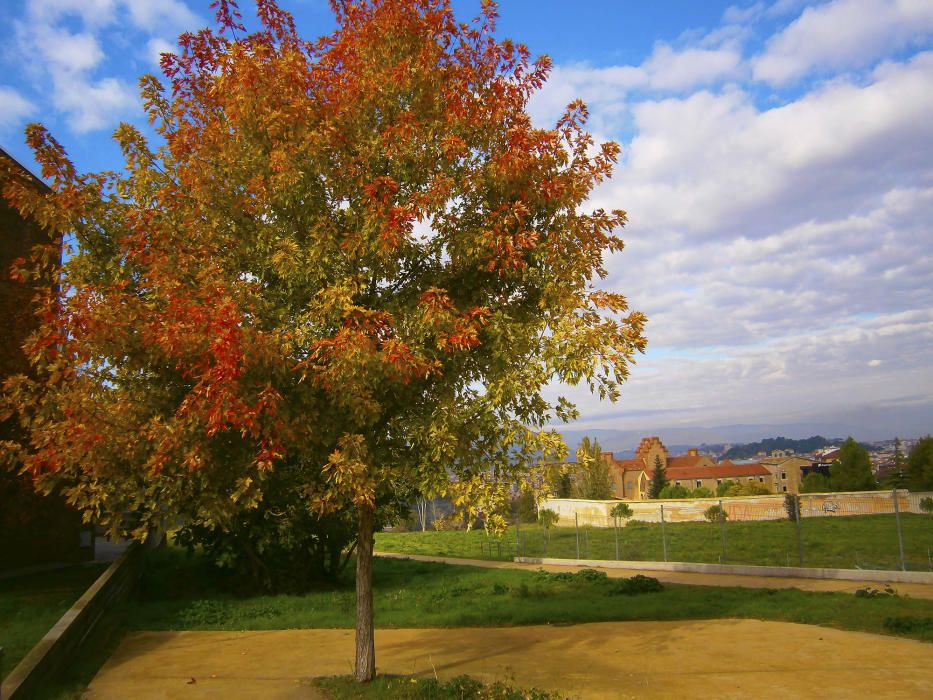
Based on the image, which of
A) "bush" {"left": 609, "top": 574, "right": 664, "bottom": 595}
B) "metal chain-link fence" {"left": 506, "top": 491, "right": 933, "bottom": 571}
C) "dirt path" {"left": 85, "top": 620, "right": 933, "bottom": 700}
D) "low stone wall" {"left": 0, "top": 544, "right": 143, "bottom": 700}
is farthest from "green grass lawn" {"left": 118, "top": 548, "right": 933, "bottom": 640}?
"metal chain-link fence" {"left": 506, "top": 491, "right": 933, "bottom": 571}

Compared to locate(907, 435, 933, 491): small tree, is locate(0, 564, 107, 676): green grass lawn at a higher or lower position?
lower

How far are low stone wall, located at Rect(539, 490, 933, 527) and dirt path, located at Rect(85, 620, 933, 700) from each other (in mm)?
20915

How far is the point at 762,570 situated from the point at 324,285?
16176mm

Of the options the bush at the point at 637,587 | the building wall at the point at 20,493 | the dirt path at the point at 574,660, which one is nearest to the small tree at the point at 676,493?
the bush at the point at 637,587

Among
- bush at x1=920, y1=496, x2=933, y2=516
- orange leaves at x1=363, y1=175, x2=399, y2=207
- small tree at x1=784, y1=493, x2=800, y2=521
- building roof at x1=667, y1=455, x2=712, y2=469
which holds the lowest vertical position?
bush at x1=920, y1=496, x2=933, y2=516

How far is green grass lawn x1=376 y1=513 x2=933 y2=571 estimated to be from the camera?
20219mm

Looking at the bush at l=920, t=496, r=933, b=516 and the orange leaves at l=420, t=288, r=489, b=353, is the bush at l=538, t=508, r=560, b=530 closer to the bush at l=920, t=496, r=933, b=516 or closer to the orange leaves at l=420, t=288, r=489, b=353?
the bush at l=920, t=496, r=933, b=516

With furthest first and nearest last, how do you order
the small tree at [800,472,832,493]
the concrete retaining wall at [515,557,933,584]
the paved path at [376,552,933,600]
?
the small tree at [800,472,832,493]
the concrete retaining wall at [515,557,933,584]
the paved path at [376,552,933,600]

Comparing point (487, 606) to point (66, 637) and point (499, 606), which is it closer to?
point (499, 606)

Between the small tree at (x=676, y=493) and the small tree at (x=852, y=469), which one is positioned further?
the small tree at (x=676, y=493)

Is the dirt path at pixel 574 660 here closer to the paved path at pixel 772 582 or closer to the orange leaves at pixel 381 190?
the paved path at pixel 772 582

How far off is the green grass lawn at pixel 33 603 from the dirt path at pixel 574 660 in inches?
52.4

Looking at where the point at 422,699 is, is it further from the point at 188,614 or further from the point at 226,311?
the point at 188,614

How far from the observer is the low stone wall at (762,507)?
114ft
